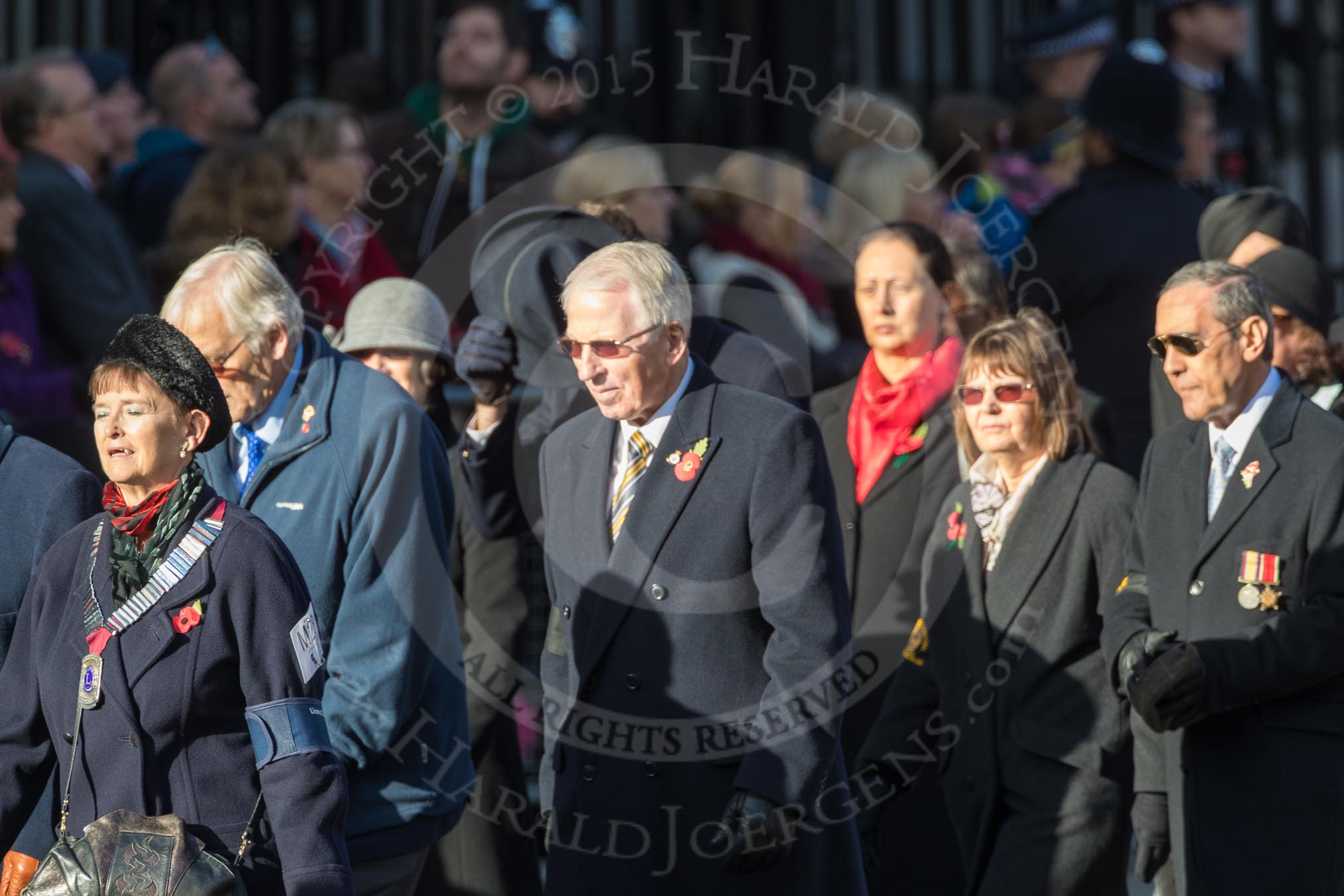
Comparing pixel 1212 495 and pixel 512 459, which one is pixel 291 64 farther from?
pixel 1212 495

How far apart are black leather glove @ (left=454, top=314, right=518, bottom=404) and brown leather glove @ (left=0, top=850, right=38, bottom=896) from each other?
182 centimetres

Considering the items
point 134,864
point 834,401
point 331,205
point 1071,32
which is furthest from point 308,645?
point 1071,32

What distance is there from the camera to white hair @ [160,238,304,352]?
448cm

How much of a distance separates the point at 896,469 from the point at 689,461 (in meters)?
1.35

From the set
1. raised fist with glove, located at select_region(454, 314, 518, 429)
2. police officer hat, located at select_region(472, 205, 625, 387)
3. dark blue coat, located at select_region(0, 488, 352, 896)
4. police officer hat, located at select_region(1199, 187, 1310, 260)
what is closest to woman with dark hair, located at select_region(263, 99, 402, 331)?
police officer hat, located at select_region(472, 205, 625, 387)

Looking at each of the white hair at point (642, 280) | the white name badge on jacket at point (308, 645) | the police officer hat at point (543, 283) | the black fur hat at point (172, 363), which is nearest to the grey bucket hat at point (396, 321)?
the police officer hat at point (543, 283)

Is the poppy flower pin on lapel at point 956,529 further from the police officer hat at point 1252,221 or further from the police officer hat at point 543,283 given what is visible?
the police officer hat at point 1252,221

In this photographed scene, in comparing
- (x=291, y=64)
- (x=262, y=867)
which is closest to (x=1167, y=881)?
(x=262, y=867)

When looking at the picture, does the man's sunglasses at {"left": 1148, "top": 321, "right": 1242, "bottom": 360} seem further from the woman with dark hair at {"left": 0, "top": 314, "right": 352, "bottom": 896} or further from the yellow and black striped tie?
the woman with dark hair at {"left": 0, "top": 314, "right": 352, "bottom": 896}

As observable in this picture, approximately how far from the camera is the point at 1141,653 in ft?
14.5

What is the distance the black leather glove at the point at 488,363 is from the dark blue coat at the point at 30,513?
1.26 metres

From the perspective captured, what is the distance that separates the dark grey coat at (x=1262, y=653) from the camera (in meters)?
4.30

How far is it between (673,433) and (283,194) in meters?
2.86

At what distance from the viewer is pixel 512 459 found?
5.36 metres
